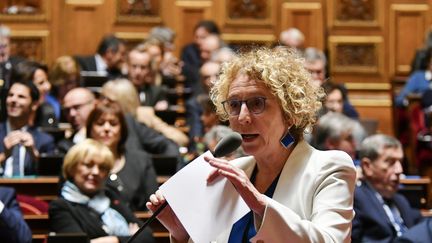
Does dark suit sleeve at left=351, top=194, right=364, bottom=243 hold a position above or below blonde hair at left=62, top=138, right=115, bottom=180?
below

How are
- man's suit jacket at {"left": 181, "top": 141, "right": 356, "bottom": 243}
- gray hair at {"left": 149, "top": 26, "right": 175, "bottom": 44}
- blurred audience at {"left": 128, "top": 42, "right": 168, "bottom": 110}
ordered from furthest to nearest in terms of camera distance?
gray hair at {"left": 149, "top": 26, "right": 175, "bottom": 44}, blurred audience at {"left": 128, "top": 42, "right": 168, "bottom": 110}, man's suit jacket at {"left": 181, "top": 141, "right": 356, "bottom": 243}

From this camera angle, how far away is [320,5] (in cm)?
1045

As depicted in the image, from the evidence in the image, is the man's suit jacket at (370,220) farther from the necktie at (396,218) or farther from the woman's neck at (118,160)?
the woman's neck at (118,160)

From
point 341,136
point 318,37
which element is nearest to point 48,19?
point 318,37

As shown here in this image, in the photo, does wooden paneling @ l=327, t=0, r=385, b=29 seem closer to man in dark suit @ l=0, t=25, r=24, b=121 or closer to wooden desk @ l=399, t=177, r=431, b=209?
man in dark suit @ l=0, t=25, r=24, b=121

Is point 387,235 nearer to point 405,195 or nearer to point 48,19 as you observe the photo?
point 405,195

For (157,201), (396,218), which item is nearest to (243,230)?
(157,201)

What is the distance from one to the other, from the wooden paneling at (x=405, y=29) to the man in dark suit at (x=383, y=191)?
512cm

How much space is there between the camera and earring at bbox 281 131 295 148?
2.73m

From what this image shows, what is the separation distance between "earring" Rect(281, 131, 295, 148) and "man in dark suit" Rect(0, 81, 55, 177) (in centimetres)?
347

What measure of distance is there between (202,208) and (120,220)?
2226 millimetres

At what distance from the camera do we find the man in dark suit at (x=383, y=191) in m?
5.04

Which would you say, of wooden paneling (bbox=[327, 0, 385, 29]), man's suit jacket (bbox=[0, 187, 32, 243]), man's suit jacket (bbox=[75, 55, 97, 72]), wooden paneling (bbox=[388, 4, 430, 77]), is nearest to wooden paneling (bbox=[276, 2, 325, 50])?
wooden paneling (bbox=[327, 0, 385, 29])

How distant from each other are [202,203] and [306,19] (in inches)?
311
